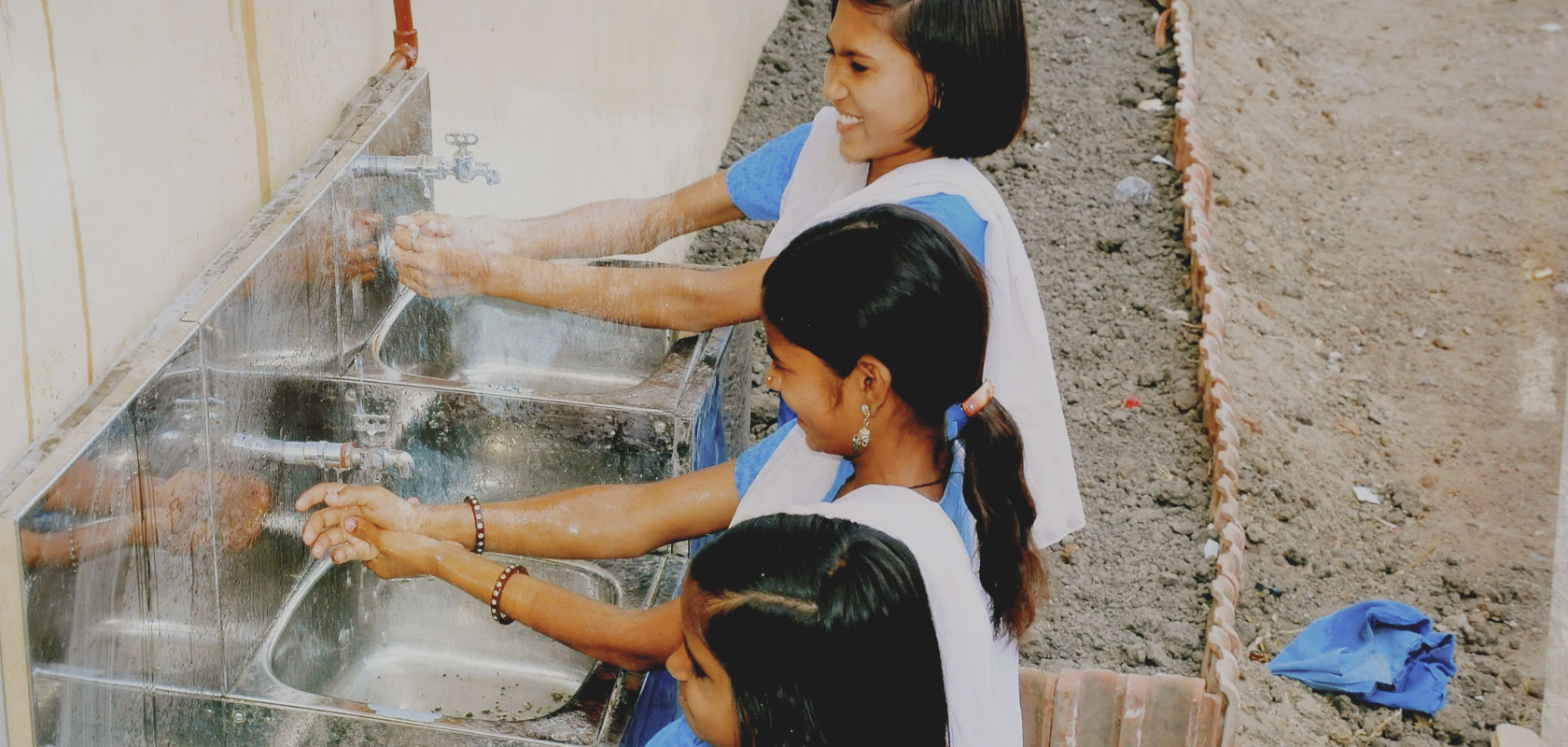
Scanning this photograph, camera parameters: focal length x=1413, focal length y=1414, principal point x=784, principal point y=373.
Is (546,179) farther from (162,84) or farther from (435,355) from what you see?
(162,84)

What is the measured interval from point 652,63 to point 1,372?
2.73 m

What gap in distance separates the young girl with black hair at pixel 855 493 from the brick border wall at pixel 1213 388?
4.17 feet

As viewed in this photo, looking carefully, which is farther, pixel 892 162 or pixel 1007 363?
pixel 892 162

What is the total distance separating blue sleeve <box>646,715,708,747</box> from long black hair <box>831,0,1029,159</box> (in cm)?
93

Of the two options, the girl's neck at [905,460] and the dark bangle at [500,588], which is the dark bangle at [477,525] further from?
the girl's neck at [905,460]

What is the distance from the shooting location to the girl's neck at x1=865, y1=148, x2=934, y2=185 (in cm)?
212

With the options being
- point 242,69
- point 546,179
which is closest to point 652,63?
point 546,179

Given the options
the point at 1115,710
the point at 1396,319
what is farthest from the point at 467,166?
the point at 1396,319

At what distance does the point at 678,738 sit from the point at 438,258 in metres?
0.91

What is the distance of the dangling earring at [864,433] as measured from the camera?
66.0 inches

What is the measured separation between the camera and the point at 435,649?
2332 millimetres

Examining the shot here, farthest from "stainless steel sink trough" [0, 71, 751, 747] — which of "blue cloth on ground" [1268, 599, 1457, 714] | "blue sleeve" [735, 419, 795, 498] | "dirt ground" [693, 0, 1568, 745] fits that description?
"blue cloth on ground" [1268, 599, 1457, 714]

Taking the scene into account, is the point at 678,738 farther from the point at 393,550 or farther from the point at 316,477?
the point at 316,477

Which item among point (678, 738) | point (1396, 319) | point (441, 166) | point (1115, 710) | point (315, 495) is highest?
point (441, 166)
